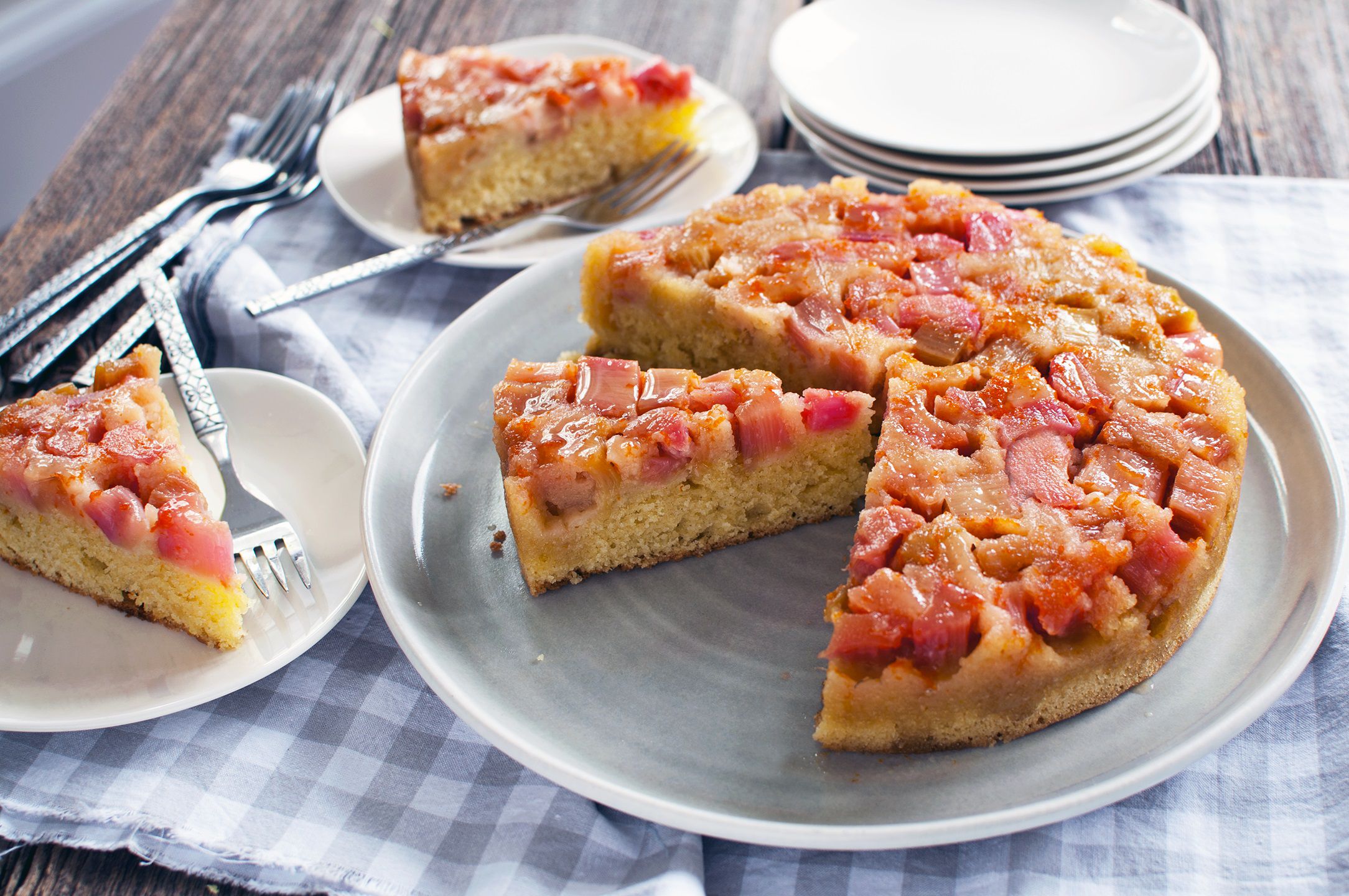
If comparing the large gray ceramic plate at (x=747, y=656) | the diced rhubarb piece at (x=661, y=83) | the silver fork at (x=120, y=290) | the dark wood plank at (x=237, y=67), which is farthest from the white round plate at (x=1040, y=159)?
the silver fork at (x=120, y=290)

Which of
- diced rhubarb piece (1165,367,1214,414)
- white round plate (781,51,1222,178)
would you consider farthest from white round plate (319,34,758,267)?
diced rhubarb piece (1165,367,1214,414)

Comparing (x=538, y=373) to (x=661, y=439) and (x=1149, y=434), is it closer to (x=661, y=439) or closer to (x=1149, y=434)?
(x=661, y=439)

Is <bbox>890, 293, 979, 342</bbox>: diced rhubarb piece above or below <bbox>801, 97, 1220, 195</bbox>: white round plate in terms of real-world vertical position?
above

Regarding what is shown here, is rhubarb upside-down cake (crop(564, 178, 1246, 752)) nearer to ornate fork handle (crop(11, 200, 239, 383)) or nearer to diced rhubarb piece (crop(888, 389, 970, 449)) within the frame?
diced rhubarb piece (crop(888, 389, 970, 449))

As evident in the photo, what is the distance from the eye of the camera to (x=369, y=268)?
440 cm

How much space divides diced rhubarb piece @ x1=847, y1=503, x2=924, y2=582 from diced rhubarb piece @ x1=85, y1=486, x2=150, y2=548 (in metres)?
2.05

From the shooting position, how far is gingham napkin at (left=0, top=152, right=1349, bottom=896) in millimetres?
2512

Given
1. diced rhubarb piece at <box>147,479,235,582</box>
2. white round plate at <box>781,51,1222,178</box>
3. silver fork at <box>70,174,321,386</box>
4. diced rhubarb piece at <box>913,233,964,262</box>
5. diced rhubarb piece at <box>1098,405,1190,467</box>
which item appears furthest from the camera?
white round plate at <box>781,51,1222,178</box>

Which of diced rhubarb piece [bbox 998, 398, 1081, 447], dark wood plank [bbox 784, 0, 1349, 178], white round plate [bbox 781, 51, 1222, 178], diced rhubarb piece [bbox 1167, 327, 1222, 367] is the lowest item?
dark wood plank [bbox 784, 0, 1349, 178]

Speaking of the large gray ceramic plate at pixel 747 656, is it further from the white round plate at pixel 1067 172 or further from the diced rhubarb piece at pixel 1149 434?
the white round plate at pixel 1067 172

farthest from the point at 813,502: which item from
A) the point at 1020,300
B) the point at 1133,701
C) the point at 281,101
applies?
the point at 281,101

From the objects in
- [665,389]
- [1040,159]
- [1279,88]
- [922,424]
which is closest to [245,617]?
[665,389]

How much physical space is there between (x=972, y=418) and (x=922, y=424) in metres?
0.15

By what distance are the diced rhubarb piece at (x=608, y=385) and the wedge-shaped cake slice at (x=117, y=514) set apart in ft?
3.79
